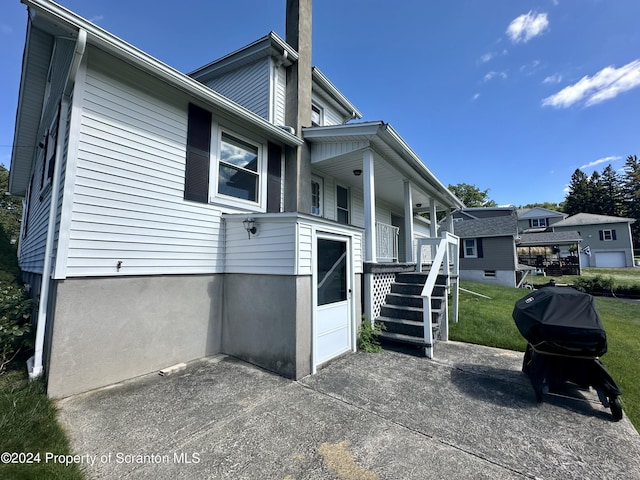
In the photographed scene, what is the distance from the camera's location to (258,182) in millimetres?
5770

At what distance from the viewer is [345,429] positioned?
2.65 meters

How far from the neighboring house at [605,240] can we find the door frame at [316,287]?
1445 inches

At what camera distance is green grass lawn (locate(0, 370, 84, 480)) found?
6.29 ft

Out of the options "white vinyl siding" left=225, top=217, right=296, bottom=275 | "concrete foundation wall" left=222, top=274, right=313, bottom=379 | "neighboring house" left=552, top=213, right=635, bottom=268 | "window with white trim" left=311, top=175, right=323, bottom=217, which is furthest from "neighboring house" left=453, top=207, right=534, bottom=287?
"white vinyl siding" left=225, top=217, right=296, bottom=275

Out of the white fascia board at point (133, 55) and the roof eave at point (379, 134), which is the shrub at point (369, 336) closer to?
the roof eave at point (379, 134)

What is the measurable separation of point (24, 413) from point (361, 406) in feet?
11.4

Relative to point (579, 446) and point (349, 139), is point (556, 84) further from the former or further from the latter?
point (579, 446)

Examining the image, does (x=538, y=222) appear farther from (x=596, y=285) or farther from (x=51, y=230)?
(x=51, y=230)

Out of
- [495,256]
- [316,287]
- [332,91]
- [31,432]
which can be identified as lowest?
[31,432]

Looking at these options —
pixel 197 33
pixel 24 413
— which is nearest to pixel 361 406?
pixel 24 413

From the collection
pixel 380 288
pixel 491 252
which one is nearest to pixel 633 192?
pixel 491 252

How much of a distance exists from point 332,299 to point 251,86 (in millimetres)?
6453

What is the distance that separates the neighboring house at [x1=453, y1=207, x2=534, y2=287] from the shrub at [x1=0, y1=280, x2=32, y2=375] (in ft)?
71.3

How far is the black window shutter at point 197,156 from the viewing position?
4.56m
